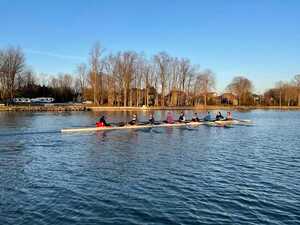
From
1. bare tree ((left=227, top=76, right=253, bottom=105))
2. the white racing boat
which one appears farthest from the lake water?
bare tree ((left=227, top=76, right=253, bottom=105))

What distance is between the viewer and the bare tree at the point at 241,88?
152625 millimetres

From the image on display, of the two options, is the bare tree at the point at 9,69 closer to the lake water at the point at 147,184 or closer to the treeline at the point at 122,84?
the treeline at the point at 122,84

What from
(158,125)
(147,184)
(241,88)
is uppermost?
(241,88)

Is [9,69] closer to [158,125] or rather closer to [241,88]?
[158,125]

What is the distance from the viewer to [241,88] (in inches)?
6004

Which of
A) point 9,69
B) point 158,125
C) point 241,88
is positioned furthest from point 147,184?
point 241,88

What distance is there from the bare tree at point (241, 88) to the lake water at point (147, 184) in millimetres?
126954

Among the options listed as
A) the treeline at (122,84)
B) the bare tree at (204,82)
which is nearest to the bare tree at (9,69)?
the treeline at (122,84)

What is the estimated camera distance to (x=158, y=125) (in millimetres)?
45375

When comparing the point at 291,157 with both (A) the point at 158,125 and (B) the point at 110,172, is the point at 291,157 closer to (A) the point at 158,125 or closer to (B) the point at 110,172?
(B) the point at 110,172

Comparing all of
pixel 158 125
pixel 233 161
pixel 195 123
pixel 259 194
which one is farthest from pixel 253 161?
pixel 195 123

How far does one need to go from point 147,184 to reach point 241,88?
143 metres

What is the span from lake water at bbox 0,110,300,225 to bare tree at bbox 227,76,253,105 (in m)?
127

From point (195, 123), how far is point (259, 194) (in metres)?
34.7
